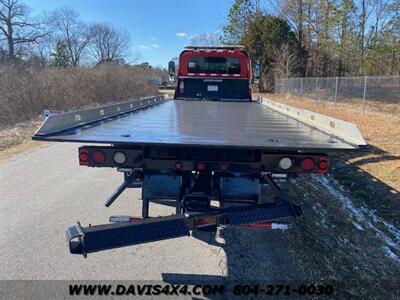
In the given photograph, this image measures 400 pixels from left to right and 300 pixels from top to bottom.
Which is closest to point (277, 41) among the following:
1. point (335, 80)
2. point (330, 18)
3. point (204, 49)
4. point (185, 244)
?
point (330, 18)

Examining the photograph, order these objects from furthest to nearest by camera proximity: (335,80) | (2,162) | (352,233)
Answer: (335,80) < (2,162) < (352,233)

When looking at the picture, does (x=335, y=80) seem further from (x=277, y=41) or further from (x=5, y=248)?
(x=5, y=248)

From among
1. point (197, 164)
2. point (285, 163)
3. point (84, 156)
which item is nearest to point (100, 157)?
point (84, 156)

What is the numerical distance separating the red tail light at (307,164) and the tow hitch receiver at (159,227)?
39cm

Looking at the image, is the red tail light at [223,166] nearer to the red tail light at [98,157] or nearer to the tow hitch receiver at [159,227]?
the tow hitch receiver at [159,227]

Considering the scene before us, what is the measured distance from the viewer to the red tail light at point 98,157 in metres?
3.50

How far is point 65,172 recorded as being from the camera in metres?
7.64

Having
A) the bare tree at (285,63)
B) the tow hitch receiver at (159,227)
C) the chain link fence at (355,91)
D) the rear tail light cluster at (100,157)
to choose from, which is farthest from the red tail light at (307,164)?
the bare tree at (285,63)

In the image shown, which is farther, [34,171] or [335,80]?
[335,80]

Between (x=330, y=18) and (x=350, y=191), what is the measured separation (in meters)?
39.0

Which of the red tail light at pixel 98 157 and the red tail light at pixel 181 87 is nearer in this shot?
the red tail light at pixel 98 157

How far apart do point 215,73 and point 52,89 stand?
40.5 ft

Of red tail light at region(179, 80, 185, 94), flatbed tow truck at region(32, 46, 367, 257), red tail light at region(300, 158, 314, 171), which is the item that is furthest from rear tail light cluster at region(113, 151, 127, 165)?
red tail light at region(179, 80, 185, 94)

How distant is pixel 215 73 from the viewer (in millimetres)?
10406
